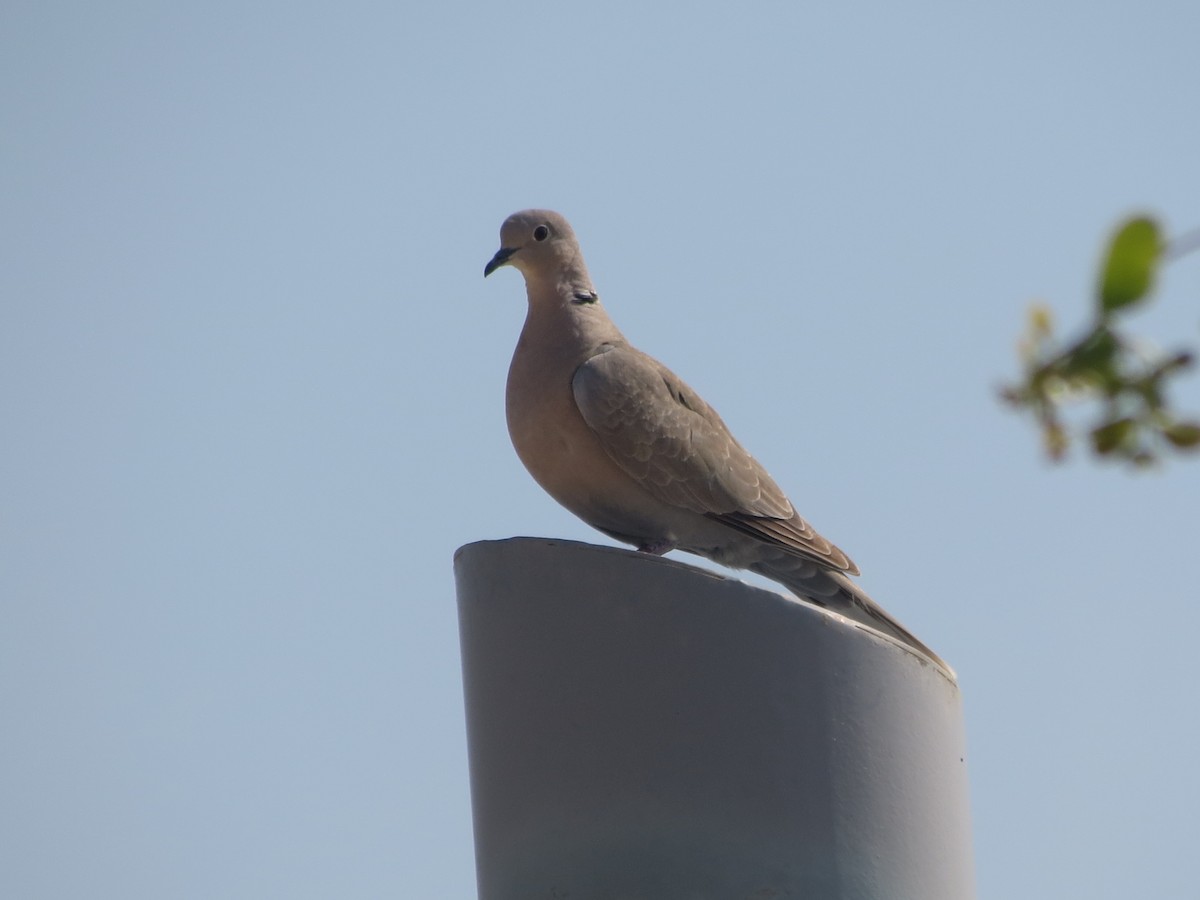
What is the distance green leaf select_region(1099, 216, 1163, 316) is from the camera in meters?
1.35

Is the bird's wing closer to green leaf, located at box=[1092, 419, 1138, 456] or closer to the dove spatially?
the dove

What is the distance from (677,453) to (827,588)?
0.87 m

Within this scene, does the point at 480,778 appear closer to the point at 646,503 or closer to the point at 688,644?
the point at 688,644

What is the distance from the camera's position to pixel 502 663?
4402 mm

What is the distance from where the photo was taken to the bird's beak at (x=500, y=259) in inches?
271

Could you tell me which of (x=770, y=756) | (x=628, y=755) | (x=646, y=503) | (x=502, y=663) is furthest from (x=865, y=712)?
(x=646, y=503)

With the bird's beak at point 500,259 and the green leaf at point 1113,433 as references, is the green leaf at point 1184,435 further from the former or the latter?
the bird's beak at point 500,259

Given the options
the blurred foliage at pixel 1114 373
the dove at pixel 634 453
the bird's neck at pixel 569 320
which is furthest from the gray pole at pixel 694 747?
the blurred foliage at pixel 1114 373

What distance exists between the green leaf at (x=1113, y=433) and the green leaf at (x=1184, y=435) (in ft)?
0.10

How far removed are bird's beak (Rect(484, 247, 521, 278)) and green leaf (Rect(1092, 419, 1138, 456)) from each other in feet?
18.4

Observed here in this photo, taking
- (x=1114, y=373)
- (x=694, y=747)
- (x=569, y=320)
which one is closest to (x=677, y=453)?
(x=569, y=320)

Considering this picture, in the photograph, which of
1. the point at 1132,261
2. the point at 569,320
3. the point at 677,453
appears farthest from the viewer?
the point at 569,320

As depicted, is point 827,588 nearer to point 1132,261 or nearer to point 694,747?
point 694,747

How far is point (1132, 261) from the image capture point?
1.36m
